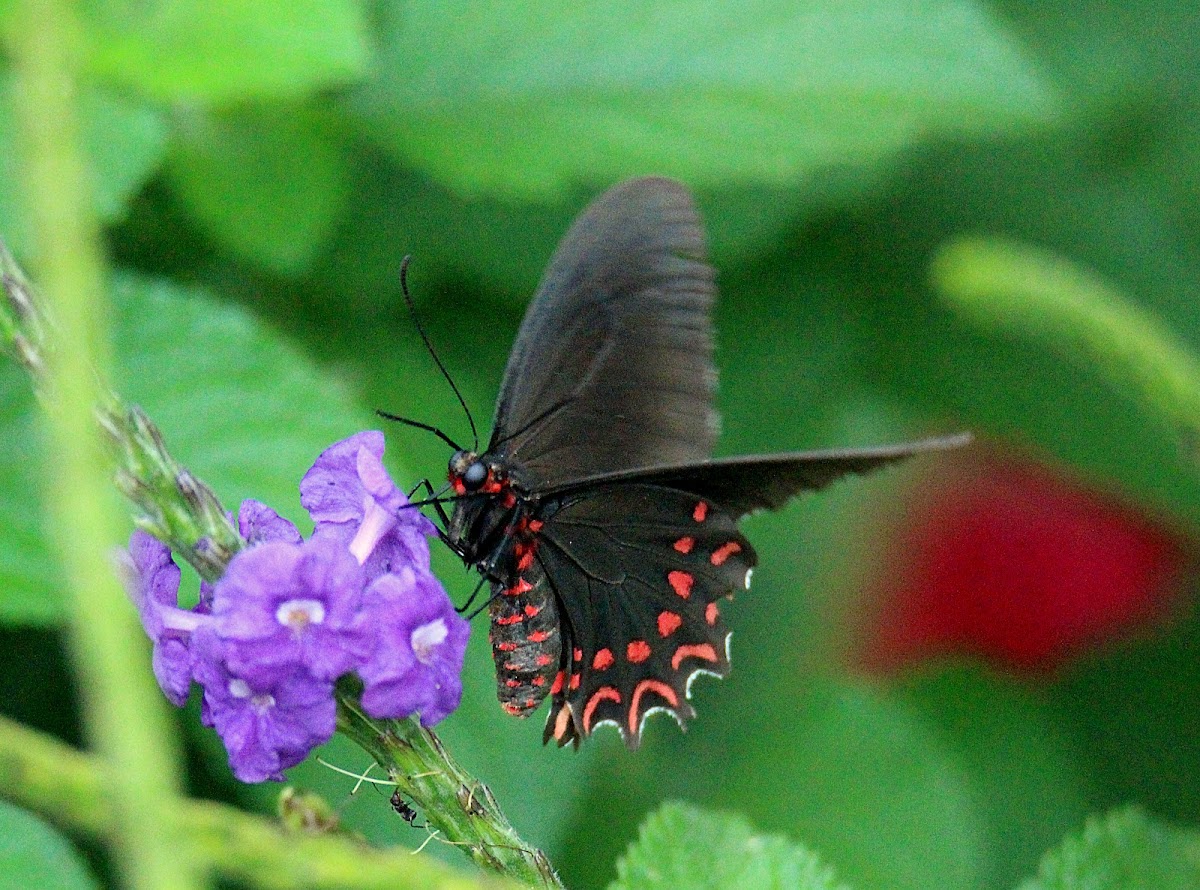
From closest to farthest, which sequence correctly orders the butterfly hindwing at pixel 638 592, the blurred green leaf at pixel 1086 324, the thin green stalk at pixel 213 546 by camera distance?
the thin green stalk at pixel 213 546, the blurred green leaf at pixel 1086 324, the butterfly hindwing at pixel 638 592

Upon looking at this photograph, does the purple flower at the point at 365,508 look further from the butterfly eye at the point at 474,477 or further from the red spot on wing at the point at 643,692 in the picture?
the red spot on wing at the point at 643,692

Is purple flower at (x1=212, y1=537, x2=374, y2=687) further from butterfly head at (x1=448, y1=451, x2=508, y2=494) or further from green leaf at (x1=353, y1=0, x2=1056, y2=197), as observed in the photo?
green leaf at (x1=353, y1=0, x2=1056, y2=197)

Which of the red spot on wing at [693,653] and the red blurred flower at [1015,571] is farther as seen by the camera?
the red blurred flower at [1015,571]

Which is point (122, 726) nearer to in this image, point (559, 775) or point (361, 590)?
point (361, 590)

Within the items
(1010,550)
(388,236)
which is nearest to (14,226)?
(388,236)

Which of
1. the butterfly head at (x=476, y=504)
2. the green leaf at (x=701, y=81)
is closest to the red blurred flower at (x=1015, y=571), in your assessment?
the green leaf at (x=701, y=81)
